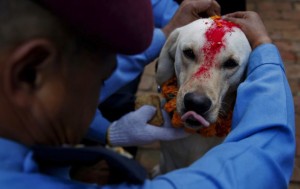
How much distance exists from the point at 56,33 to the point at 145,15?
0.13m

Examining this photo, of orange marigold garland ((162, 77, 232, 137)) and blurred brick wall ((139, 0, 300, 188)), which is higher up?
orange marigold garland ((162, 77, 232, 137))

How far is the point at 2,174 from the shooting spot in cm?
58

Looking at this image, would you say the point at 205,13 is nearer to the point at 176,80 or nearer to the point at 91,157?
the point at 176,80

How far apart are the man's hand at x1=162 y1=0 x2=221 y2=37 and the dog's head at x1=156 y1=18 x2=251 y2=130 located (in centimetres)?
11

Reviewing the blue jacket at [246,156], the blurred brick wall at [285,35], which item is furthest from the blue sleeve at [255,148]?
the blurred brick wall at [285,35]

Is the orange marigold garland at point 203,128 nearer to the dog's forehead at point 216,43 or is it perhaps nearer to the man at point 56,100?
the dog's forehead at point 216,43

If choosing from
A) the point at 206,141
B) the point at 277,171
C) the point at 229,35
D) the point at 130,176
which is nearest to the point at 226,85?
the point at 229,35

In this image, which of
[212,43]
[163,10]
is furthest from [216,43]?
[163,10]

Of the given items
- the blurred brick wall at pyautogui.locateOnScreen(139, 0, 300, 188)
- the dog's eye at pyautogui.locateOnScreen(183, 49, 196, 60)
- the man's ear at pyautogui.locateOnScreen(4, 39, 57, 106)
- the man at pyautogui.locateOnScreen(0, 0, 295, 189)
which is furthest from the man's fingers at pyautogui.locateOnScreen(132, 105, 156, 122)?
the blurred brick wall at pyautogui.locateOnScreen(139, 0, 300, 188)

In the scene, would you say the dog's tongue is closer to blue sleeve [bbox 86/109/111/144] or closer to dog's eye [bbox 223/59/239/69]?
dog's eye [bbox 223/59/239/69]

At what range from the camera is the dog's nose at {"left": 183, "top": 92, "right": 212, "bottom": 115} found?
1268mm

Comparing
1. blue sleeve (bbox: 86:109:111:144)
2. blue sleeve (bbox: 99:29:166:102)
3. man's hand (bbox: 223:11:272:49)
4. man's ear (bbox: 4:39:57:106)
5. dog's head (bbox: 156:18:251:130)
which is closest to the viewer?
man's ear (bbox: 4:39:57:106)

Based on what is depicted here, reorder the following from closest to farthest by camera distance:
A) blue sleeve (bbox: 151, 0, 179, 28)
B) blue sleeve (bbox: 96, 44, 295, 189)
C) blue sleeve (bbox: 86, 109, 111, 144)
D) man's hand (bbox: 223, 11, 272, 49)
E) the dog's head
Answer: blue sleeve (bbox: 96, 44, 295, 189) → man's hand (bbox: 223, 11, 272, 49) → the dog's head → blue sleeve (bbox: 86, 109, 111, 144) → blue sleeve (bbox: 151, 0, 179, 28)

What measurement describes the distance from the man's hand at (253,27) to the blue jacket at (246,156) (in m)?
0.16
